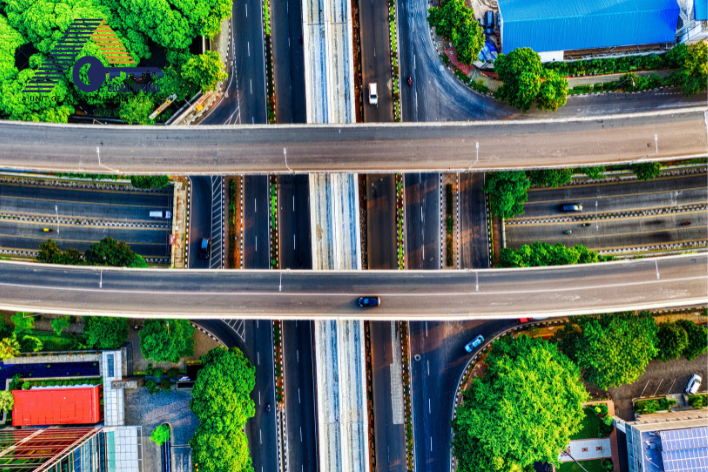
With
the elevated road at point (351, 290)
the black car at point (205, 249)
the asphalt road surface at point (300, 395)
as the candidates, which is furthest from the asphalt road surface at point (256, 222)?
the asphalt road surface at point (300, 395)

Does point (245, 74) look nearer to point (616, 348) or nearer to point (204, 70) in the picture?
point (204, 70)

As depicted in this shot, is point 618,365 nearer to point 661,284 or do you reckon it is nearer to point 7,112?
point 661,284

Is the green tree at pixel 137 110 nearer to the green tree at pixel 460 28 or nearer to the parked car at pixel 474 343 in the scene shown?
the green tree at pixel 460 28

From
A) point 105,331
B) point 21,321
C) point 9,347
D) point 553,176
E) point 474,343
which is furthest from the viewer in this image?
point 474,343

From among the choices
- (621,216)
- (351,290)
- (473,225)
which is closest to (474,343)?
(473,225)

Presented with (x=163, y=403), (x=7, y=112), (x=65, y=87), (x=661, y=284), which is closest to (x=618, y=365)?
(x=661, y=284)
